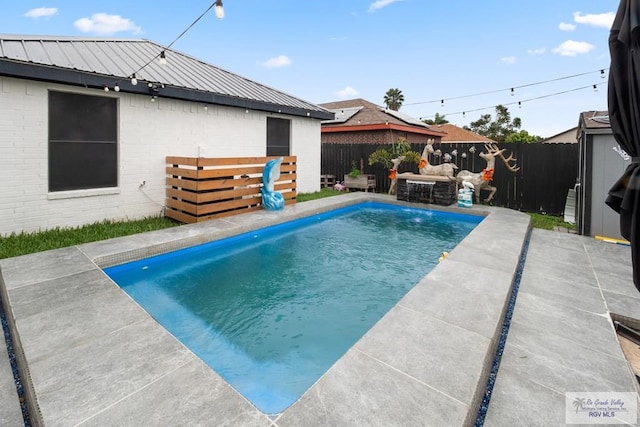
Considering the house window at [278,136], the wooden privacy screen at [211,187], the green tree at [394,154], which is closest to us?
the wooden privacy screen at [211,187]

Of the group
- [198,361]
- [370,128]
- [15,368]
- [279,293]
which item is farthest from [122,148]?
[370,128]

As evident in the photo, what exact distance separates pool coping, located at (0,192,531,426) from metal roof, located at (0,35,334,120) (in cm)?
317

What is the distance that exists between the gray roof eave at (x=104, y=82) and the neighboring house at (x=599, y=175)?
A: 7.05 meters

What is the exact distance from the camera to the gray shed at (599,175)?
5.62 metres

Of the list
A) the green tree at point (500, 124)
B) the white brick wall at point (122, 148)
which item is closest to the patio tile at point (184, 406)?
the white brick wall at point (122, 148)

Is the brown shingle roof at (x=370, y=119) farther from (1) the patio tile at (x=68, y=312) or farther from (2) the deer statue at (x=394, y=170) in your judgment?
(1) the patio tile at (x=68, y=312)

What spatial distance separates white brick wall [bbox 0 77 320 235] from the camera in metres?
4.94

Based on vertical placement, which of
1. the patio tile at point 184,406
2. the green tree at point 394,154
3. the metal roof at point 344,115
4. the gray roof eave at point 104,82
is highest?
the metal roof at point 344,115

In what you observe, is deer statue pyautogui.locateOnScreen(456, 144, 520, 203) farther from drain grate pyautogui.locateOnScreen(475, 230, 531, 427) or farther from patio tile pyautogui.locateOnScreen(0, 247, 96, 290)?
patio tile pyautogui.locateOnScreen(0, 247, 96, 290)

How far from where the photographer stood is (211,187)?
632cm

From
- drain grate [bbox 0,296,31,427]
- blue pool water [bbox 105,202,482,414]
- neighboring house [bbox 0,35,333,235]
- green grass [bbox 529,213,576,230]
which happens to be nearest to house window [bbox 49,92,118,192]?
neighboring house [bbox 0,35,333,235]

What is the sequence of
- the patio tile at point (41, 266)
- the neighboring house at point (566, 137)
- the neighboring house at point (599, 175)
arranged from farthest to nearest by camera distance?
the neighboring house at point (566, 137), the neighboring house at point (599, 175), the patio tile at point (41, 266)

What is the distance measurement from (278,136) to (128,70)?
4.22 meters

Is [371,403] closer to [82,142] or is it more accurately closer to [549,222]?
[82,142]
